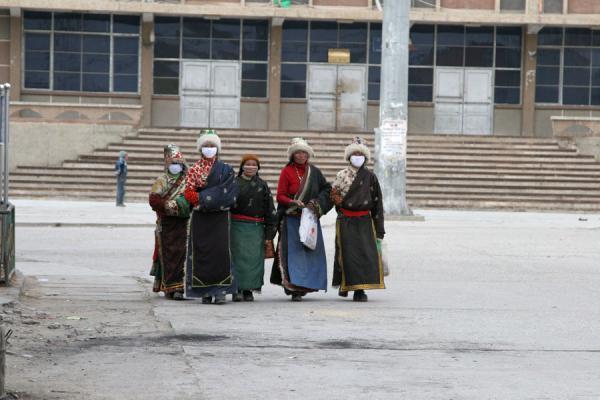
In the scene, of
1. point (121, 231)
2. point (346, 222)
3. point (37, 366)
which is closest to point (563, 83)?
point (121, 231)

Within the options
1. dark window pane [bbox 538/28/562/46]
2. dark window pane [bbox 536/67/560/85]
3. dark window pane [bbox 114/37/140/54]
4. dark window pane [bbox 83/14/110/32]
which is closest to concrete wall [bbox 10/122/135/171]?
dark window pane [bbox 114/37/140/54]

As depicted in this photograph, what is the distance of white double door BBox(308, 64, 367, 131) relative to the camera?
140ft

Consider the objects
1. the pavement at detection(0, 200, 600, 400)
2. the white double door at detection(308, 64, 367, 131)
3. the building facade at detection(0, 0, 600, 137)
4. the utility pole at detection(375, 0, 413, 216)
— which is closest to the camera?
the pavement at detection(0, 200, 600, 400)

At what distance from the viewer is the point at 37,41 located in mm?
41906

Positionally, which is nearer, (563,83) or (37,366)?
(37,366)

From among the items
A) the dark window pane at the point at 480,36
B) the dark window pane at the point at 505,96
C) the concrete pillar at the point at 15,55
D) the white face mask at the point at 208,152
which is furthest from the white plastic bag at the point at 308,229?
→ the dark window pane at the point at 505,96

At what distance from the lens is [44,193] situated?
36000 millimetres

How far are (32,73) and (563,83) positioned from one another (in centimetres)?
1701

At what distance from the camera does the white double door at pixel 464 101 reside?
4319 cm

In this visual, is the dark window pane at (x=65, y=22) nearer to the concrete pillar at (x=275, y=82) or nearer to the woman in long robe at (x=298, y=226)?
the concrete pillar at (x=275, y=82)

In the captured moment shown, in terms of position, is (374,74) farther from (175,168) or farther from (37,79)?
(175,168)

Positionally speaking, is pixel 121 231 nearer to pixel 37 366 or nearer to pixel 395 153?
pixel 395 153

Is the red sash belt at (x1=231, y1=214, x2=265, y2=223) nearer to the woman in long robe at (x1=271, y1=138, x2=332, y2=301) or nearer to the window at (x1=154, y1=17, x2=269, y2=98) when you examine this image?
the woman in long robe at (x1=271, y1=138, x2=332, y2=301)

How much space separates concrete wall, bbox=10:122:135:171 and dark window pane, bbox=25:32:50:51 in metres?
4.64
